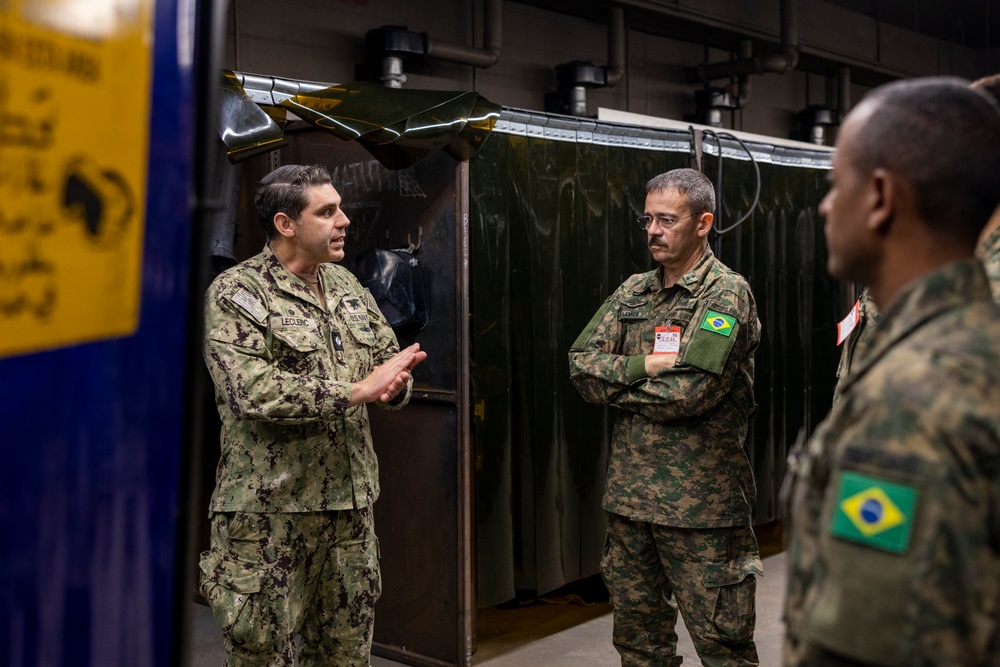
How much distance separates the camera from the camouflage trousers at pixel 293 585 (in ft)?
8.64

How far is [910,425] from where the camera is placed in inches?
38.9

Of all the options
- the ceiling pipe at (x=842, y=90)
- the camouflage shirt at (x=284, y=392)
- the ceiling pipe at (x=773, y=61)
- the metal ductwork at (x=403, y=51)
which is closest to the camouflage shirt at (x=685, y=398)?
the camouflage shirt at (x=284, y=392)

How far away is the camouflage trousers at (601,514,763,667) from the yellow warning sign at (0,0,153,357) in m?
2.25

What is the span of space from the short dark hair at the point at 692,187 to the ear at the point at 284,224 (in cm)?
108

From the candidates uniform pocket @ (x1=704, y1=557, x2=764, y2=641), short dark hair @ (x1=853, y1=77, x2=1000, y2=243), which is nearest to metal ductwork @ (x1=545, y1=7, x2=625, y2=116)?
uniform pocket @ (x1=704, y1=557, x2=764, y2=641)

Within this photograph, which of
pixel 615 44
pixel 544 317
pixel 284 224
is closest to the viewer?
pixel 284 224

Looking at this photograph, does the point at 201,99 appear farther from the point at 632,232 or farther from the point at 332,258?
the point at 632,232

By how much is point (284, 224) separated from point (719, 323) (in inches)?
49.0

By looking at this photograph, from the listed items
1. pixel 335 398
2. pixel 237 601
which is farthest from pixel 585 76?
pixel 237 601

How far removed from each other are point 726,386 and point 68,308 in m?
2.26

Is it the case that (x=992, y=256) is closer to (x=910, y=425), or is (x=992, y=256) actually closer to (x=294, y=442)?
(x=910, y=425)

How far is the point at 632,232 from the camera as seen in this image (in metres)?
4.27

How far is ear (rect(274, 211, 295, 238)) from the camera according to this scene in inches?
110

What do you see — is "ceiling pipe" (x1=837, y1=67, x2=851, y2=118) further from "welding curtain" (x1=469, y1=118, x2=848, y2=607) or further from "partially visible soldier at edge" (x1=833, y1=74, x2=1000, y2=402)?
"partially visible soldier at edge" (x1=833, y1=74, x2=1000, y2=402)
